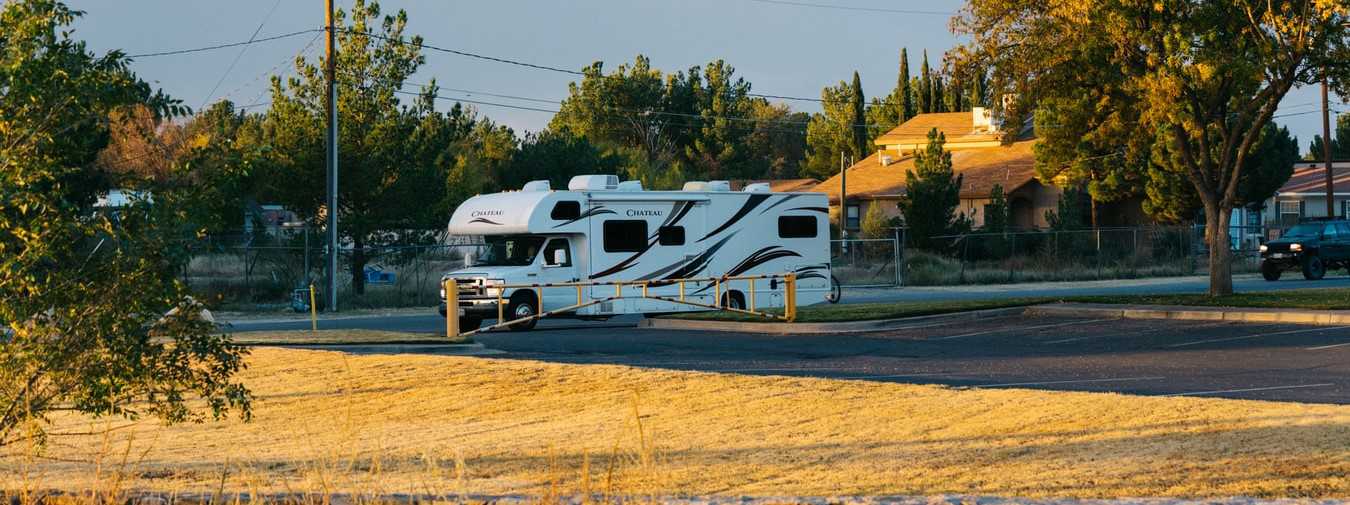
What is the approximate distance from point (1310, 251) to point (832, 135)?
4744 centimetres

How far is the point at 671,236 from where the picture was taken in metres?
28.3

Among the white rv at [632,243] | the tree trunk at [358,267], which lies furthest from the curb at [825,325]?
the tree trunk at [358,267]

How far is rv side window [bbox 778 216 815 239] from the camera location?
29844 millimetres

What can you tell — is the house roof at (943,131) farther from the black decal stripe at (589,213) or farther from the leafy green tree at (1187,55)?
the black decal stripe at (589,213)

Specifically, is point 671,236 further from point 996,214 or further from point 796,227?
point 996,214

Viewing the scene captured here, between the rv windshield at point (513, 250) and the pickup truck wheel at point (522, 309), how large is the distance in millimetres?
677

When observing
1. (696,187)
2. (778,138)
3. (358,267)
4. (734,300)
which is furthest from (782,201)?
(778,138)

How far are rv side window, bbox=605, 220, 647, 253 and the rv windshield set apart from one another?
128cm

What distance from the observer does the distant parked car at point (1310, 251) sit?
136 ft

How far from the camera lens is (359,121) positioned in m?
35.9

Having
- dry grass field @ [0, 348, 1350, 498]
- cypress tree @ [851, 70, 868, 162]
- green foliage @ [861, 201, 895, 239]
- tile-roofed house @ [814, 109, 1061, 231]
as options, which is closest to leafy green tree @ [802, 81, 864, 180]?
cypress tree @ [851, 70, 868, 162]

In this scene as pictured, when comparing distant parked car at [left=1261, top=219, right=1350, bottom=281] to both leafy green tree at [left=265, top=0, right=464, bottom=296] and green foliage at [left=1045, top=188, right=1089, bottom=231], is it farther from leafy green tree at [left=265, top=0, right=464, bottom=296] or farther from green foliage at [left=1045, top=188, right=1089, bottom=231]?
leafy green tree at [left=265, top=0, right=464, bottom=296]

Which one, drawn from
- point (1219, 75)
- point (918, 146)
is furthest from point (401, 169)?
point (918, 146)

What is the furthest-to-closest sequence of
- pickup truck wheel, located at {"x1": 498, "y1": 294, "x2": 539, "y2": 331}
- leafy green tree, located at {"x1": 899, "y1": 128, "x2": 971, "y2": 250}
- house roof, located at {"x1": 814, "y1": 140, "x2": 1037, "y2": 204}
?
house roof, located at {"x1": 814, "y1": 140, "x2": 1037, "y2": 204}
leafy green tree, located at {"x1": 899, "y1": 128, "x2": 971, "y2": 250}
pickup truck wheel, located at {"x1": 498, "y1": 294, "x2": 539, "y2": 331}
